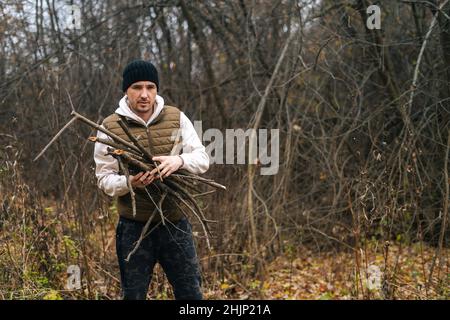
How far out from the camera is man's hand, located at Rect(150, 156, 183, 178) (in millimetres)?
2947

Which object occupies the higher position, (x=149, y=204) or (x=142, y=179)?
(x=142, y=179)

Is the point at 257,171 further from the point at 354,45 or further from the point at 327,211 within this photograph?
the point at 354,45

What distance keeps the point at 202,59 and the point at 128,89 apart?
434 cm

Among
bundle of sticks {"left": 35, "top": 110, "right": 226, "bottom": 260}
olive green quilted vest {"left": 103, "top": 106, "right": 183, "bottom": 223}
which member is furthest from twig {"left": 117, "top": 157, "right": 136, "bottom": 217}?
olive green quilted vest {"left": 103, "top": 106, "right": 183, "bottom": 223}

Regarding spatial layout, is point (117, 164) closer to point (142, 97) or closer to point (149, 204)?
point (149, 204)

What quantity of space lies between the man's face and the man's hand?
12.4 inches

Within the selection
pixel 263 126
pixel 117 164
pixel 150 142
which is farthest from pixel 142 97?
pixel 263 126

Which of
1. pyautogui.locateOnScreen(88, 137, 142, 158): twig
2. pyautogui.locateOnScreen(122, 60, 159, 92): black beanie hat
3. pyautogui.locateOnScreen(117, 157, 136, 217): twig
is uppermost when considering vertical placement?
pyautogui.locateOnScreen(122, 60, 159, 92): black beanie hat

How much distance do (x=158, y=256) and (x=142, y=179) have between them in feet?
1.63

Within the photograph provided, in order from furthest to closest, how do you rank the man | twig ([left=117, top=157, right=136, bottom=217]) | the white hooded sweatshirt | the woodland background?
the woodland background < the man < the white hooded sweatshirt < twig ([left=117, top=157, right=136, bottom=217])

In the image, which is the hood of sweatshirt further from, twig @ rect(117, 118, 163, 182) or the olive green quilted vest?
twig @ rect(117, 118, 163, 182)

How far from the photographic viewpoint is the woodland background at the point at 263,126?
182 inches

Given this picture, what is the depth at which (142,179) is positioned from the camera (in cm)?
295
